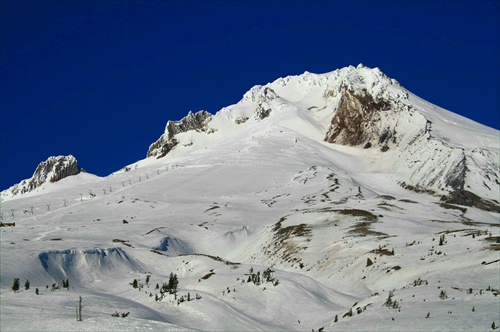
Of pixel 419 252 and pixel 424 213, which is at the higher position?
pixel 424 213

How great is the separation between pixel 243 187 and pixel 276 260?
106848 mm

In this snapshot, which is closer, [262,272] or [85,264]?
[262,272]

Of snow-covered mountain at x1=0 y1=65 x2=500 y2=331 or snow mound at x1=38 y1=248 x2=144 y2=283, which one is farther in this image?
snow mound at x1=38 y1=248 x2=144 y2=283

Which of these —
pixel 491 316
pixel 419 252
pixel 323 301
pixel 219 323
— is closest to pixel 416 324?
pixel 491 316

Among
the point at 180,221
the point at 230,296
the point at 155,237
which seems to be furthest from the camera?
the point at 180,221

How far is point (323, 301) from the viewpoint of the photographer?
25.9m

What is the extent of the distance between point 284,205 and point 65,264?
8458 centimetres

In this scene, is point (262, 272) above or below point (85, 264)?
below

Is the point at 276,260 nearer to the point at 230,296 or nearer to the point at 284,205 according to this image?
the point at 230,296

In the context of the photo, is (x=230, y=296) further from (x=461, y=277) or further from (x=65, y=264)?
(x=65, y=264)

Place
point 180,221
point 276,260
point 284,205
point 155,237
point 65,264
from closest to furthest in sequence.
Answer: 1. point 65,264
2. point 276,260
3. point 155,237
4. point 180,221
5. point 284,205

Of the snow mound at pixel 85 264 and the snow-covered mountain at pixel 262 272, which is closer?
the snow-covered mountain at pixel 262 272

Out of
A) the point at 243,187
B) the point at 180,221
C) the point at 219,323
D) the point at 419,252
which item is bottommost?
the point at 219,323

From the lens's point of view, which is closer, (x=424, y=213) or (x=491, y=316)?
A: (x=491, y=316)
